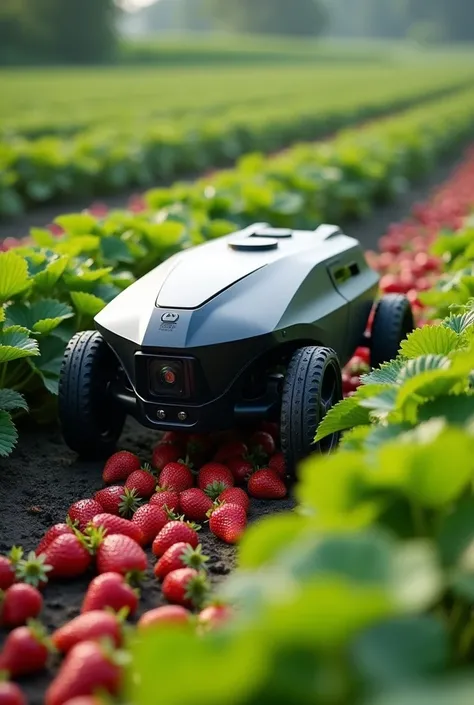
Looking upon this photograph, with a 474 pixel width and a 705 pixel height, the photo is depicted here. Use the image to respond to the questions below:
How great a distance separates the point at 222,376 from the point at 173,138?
10.3 metres

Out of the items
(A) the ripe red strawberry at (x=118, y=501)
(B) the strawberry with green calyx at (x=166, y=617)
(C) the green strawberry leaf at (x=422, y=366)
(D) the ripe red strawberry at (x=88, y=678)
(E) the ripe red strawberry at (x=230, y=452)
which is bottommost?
(E) the ripe red strawberry at (x=230, y=452)

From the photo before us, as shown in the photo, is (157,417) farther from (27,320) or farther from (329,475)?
(329,475)

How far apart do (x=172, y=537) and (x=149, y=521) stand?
0.16 metres

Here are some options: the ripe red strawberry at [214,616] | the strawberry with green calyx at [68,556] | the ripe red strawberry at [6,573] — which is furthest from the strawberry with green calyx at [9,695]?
the strawberry with green calyx at [68,556]

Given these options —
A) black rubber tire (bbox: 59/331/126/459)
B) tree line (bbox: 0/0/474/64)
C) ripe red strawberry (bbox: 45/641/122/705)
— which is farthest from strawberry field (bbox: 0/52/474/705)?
Answer: tree line (bbox: 0/0/474/64)

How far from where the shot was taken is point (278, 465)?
3.36 m

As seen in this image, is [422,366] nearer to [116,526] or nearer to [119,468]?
[116,526]

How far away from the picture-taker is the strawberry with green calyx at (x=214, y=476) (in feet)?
10.5

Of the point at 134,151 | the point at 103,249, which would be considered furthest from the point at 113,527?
the point at 134,151

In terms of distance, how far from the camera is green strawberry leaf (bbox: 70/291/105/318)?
3.77 meters

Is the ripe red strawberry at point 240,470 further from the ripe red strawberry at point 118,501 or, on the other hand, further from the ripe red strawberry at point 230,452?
the ripe red strawberry at point 118,501

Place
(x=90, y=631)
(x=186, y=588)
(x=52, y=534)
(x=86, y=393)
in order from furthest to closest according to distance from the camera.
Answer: (x=86, y=393), (x=52, y=534), (x=186, y=588), (x=90, y=631)

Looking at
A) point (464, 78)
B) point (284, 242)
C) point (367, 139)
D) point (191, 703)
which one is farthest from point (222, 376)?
point (464, 78)

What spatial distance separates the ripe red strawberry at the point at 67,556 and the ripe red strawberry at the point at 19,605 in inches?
8.1
